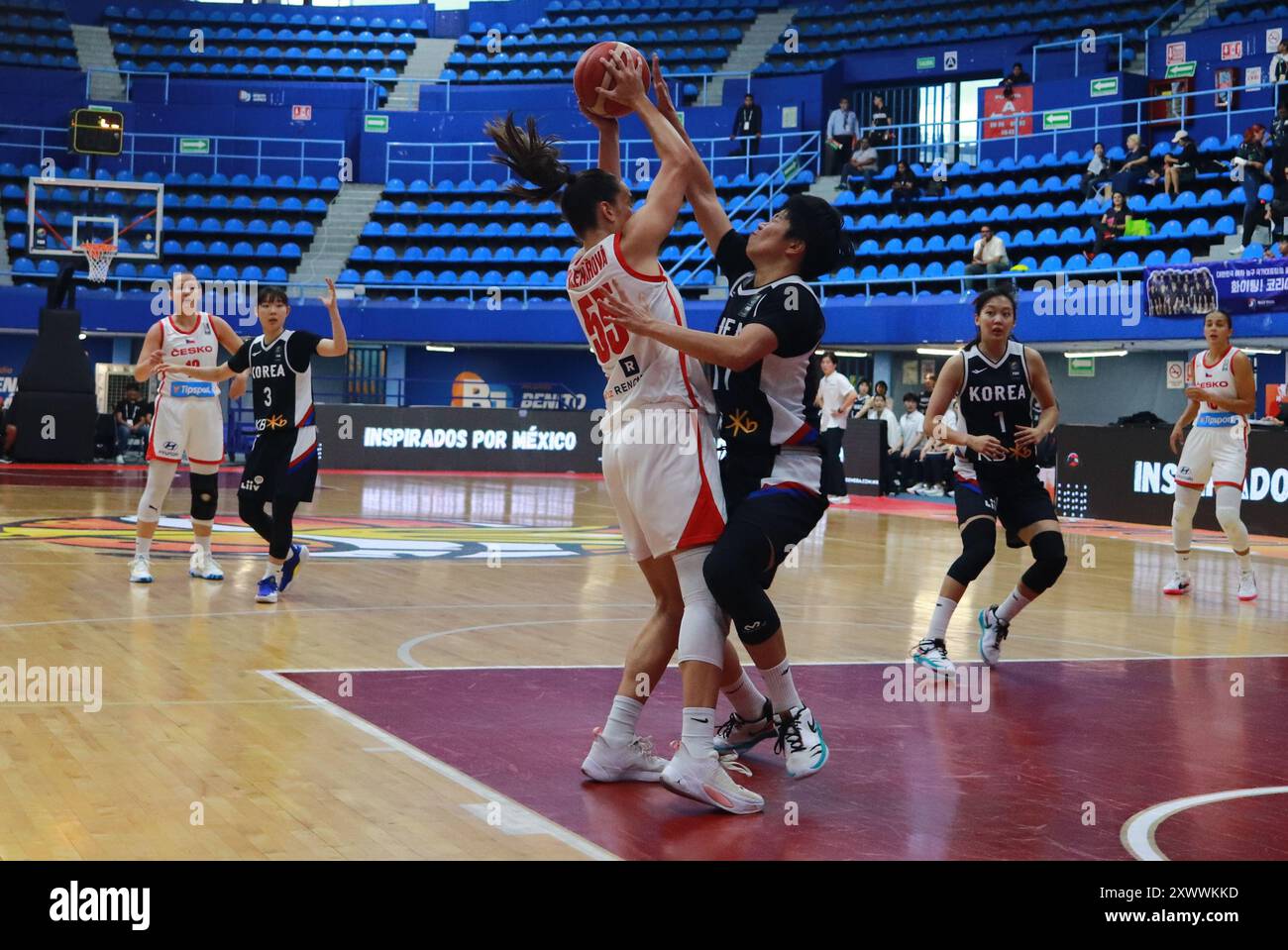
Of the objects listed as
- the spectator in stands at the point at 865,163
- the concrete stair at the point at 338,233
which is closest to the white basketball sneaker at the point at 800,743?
the spectator in stands at the point at 865,163

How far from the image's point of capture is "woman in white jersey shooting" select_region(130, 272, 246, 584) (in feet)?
31.3

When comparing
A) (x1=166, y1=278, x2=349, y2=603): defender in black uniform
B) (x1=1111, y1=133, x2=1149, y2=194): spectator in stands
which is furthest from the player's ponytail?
(x1=1111, y1=133, x2=1149, y2=194): spectator in stands

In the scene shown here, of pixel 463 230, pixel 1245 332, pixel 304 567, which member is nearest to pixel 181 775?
pixel 304 567

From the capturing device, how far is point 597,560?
1201 cm

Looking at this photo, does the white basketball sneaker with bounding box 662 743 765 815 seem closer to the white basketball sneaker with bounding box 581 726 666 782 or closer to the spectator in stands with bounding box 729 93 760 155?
the white basketball sneaker with bounding box 581 726 666 782

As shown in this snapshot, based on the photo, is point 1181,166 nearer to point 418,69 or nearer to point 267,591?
point 267,591

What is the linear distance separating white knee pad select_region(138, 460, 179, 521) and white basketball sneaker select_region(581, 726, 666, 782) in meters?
5.74

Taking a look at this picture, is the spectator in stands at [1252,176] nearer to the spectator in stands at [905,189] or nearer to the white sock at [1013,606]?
the spectator in stands at [905,189]

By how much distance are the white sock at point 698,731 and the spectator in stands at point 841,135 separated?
26809 millimetres
